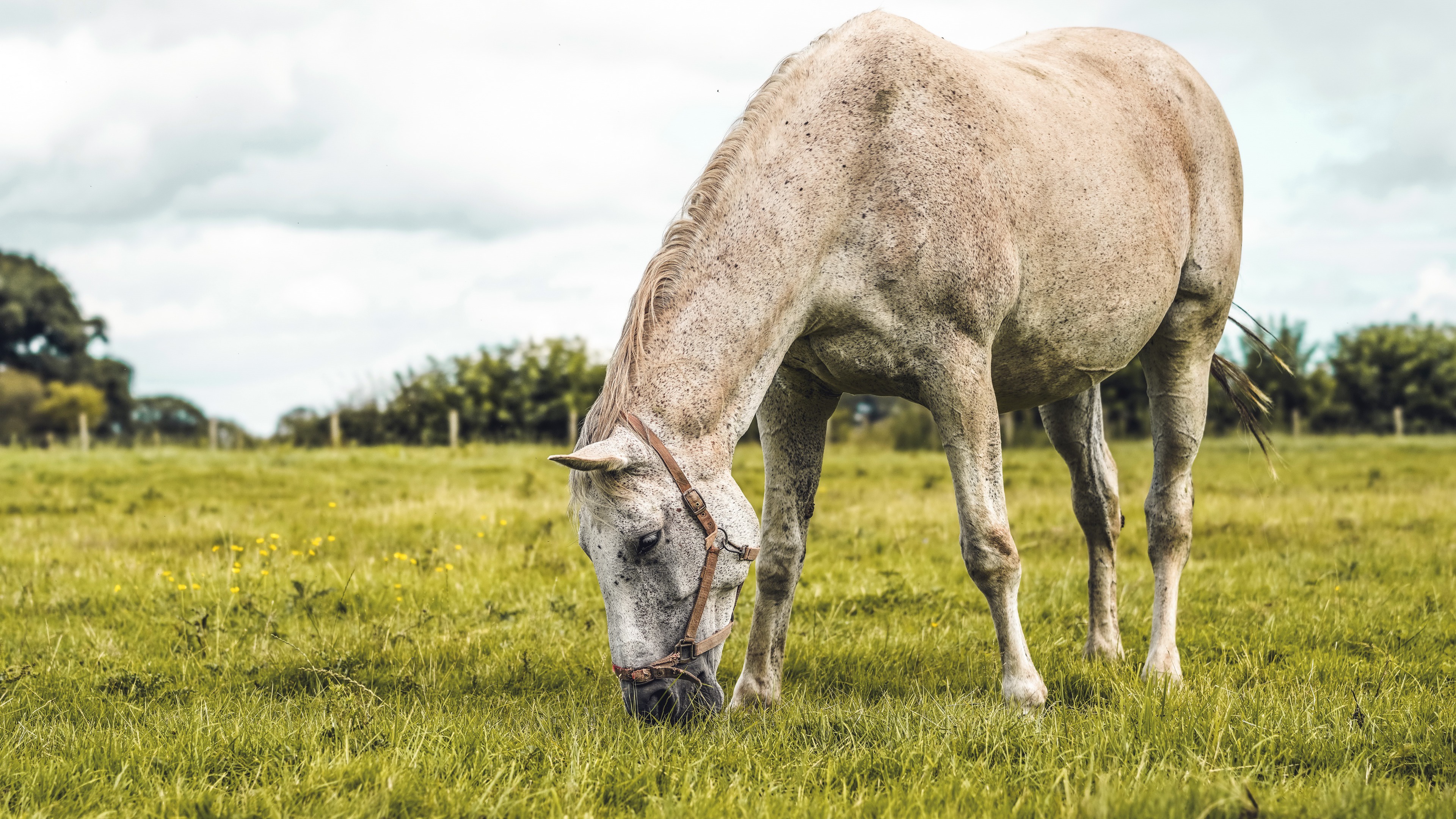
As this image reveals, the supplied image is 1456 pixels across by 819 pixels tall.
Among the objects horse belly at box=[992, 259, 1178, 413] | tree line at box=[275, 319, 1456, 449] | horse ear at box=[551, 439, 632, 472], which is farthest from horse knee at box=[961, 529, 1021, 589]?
tree line at box=[275, 319, 1456, 449]

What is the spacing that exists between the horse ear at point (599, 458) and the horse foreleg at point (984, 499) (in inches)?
48.2

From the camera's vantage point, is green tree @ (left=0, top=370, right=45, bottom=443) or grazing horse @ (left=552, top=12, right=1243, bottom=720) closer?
grazing horse @ (left=552, top=12, right=1243, bottom=720)

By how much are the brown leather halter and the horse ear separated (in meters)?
0.12

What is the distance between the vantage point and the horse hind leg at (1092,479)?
5.39 meters

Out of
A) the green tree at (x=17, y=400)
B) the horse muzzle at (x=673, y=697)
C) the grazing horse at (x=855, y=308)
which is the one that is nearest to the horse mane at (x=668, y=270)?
the grazing horse at (x=855, y=308)

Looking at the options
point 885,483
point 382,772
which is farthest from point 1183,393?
point 885,483

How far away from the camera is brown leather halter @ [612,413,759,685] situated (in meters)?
3.33

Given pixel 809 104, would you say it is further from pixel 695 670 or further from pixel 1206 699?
pixel 1206 699

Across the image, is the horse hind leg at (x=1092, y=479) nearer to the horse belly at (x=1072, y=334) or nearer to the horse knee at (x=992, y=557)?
the horse belly at (x=1072, y=334)

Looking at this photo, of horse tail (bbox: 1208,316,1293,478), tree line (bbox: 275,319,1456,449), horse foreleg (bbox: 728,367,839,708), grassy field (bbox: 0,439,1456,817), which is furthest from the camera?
tree line (bbox: 275,319,1456,449)

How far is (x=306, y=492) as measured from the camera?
42.2 ft

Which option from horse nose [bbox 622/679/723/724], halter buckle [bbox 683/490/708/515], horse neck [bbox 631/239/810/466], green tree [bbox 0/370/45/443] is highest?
green tree [bbox 0/370/45/443]

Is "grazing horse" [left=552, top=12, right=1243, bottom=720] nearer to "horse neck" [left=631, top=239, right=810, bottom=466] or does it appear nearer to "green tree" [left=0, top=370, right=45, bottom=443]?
"horse neck" [left=631, top=239, right=810, bottom=466]

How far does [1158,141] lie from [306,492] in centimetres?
1110
